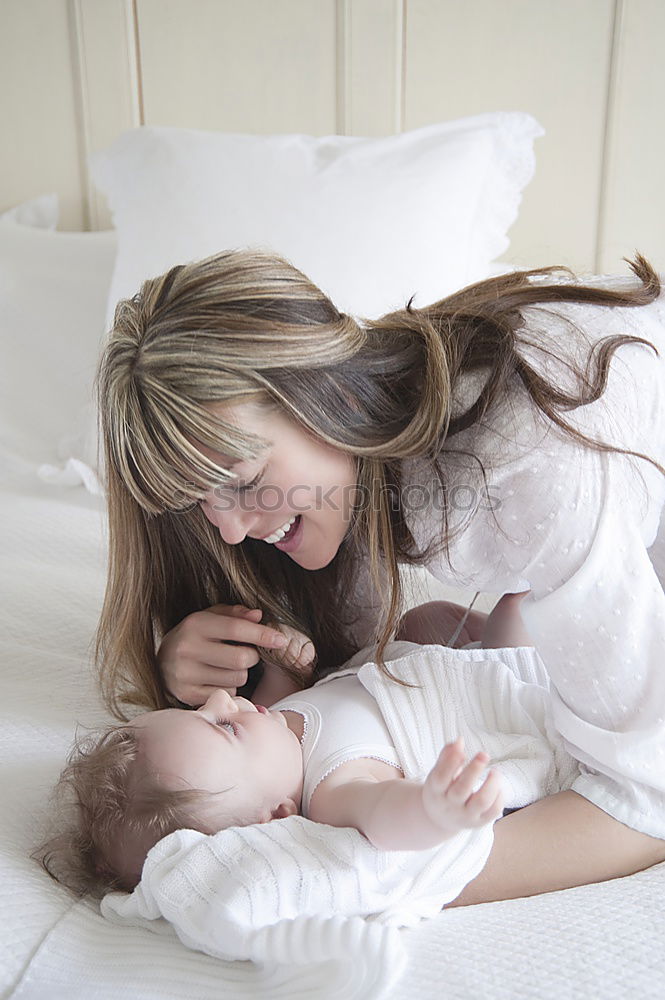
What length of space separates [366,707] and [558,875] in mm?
269

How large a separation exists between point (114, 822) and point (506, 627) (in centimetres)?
57

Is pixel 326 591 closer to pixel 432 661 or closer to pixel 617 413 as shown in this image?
pixel 432 661

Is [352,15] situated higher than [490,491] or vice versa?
[352,15]

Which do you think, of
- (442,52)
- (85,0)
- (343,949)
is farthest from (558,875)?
(85,0)

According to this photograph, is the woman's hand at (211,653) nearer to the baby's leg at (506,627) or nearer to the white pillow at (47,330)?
the baby's leg at (506,627)

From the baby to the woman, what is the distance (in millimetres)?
133

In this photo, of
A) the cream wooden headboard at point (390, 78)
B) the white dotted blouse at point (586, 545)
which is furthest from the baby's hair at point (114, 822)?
the cream wooden headboard at point (390, 78)

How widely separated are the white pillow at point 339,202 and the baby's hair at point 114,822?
953 millimetres

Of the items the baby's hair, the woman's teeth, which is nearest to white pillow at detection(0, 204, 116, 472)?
the woman's teeth

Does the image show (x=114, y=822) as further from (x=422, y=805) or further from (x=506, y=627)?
(x=506, y=627)

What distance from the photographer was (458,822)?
0.70 m

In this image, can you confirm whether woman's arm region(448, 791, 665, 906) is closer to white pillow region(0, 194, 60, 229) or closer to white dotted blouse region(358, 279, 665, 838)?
white dotted blouse region(358, 279, 665, 838)

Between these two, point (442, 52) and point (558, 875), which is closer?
point (558, 875)

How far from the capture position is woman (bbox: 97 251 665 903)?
853 millimetres
